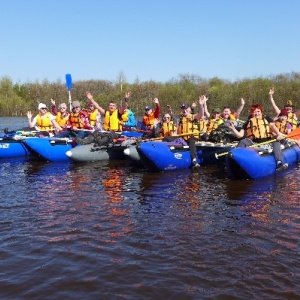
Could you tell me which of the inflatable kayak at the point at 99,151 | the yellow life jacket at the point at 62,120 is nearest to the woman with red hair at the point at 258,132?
the inflatable kayak at the point at 99,151

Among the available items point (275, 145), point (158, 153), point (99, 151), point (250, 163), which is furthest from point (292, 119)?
point (99, 151)

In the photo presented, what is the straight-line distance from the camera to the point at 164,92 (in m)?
41.0

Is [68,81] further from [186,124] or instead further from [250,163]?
[250,163]

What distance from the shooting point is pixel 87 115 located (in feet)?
→ 39.4

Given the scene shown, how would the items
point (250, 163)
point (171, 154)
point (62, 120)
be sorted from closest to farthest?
point (250, 163)
point (171, 154)
point (62, 120)

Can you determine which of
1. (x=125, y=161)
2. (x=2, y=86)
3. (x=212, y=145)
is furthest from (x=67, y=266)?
(x=2, y=86)

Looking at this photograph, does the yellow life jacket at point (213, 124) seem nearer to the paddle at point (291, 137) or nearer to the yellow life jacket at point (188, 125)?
the yellow life jacket at point (188, 125)

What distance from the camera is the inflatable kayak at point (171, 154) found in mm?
8648

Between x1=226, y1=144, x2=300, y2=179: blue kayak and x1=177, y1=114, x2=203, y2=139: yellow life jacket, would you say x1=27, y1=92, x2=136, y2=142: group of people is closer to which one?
x1=177, y1=114, x2=203, y2=139: yellow life jacket

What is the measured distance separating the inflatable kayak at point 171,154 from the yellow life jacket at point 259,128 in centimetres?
68

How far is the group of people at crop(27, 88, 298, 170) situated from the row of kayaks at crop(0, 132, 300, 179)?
0.33 m

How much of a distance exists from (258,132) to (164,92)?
→ 32799 millimetres

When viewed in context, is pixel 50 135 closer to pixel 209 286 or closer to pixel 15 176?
pixel 15 176

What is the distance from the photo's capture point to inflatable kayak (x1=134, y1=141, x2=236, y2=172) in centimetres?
865
